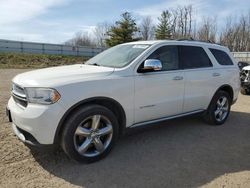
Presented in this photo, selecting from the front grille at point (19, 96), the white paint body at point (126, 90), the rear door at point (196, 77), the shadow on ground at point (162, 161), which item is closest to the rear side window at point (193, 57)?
the rear door at point (196, 77)

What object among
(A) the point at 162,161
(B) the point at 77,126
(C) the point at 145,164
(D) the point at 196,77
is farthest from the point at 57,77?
(D) the point at 196,77

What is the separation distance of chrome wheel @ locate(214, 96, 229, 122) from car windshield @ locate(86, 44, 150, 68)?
7.96 ft

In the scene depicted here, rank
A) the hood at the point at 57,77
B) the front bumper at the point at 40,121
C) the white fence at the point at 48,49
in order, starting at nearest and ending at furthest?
the front bumper at the point at 40,121 < the hood at the point at 57,77 < the white fence at the point at 48,49

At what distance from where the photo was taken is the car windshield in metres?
4.46

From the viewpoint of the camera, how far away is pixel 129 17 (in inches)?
1457

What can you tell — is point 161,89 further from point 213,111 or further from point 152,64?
point 213,111

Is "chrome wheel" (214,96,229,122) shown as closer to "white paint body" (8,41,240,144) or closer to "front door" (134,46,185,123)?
"white paint body" (8,41,240,144)

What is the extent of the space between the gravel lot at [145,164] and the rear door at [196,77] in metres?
0.66

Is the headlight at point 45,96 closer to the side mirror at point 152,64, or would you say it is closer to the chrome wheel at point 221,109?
the side mirror at point 152,64

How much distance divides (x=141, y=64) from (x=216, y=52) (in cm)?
247

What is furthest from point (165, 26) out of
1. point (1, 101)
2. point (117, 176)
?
point (117, 176)

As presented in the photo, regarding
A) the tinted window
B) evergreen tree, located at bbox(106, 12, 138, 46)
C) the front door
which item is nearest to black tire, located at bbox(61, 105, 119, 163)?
the front door

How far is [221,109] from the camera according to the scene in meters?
6.12

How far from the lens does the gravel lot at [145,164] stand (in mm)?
3424
